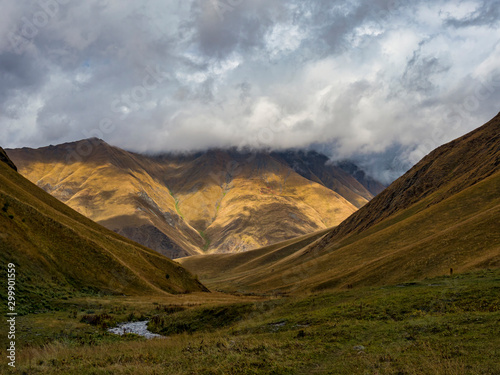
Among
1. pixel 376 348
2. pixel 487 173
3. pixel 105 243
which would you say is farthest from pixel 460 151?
pixel 376 348

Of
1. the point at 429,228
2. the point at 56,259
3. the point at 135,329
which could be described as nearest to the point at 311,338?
the point at 135,329

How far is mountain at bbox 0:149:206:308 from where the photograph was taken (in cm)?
3550

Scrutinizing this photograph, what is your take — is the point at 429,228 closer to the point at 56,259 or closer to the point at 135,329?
the point at 135,329

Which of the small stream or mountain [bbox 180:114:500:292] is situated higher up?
the small stream

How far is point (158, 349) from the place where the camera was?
1970 centimetres

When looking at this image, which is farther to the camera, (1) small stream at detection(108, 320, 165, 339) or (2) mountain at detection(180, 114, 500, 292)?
(2) mountain at detection(180, 114, 500, 292)

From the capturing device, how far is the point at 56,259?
42875mm

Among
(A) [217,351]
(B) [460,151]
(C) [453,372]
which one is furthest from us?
(B) [460,151]

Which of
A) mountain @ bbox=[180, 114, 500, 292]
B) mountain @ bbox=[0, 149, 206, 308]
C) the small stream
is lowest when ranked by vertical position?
mountain @ bbox=[180, 114, 500, 292]

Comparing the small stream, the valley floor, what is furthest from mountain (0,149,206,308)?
the small stream

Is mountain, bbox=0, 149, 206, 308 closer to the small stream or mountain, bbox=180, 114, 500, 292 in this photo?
the small stream

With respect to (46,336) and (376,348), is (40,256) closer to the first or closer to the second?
(46,336)

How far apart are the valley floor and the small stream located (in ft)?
2.53

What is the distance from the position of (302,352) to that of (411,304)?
10.5 m
